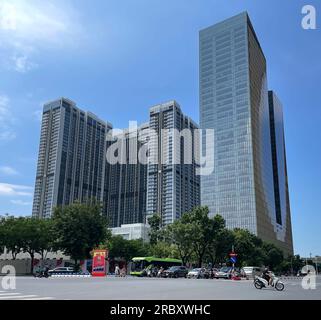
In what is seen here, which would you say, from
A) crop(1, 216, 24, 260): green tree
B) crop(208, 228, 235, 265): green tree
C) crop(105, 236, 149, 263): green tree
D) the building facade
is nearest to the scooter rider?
crop(208, 228, 235, 265): green tree

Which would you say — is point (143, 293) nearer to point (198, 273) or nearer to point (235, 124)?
point (198, 273)

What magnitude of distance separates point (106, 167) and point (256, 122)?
195 ft

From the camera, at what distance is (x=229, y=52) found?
146 meters

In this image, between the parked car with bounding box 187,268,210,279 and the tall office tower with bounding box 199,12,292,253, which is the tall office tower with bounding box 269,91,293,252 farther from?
the parked car with bounding box 187,268,210,279

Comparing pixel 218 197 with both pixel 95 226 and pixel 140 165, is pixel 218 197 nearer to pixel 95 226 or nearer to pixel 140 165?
pixel 140 165

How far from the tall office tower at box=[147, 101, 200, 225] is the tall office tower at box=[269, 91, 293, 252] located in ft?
Result: 177

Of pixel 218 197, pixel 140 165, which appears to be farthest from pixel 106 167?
pixel 218 197

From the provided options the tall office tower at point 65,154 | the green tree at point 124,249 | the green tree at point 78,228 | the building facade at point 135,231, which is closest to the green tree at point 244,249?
the green tree at point 124,249

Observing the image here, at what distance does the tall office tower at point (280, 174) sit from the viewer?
572ft

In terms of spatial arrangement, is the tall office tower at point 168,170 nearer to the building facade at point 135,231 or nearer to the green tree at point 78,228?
the building facade at point 135,231

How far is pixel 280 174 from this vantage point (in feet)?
597

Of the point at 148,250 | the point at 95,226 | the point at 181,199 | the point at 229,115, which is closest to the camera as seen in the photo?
the point at 95,226

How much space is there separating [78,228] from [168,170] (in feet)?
234

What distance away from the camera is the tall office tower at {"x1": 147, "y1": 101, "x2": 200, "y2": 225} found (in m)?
108
